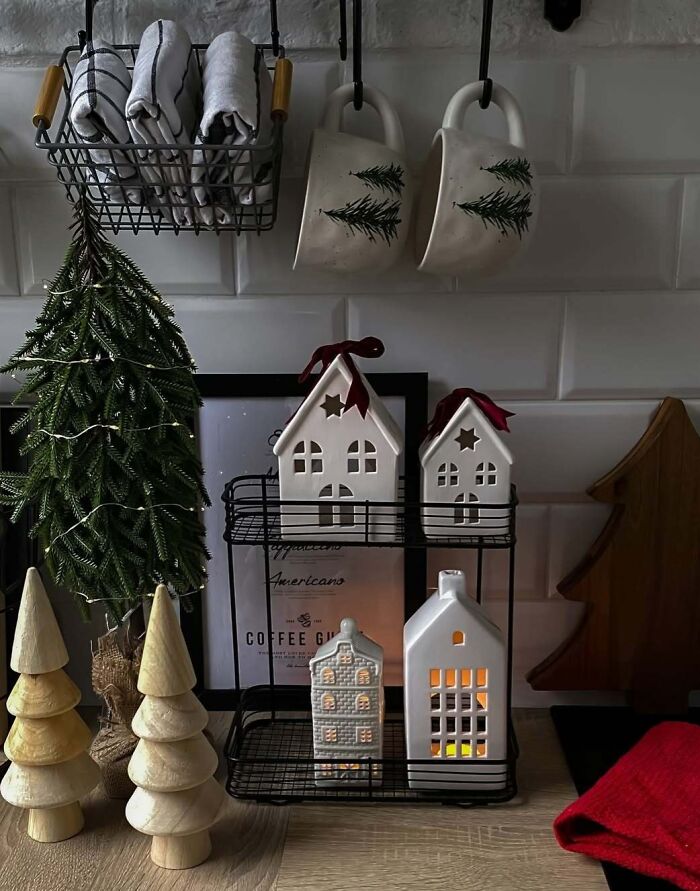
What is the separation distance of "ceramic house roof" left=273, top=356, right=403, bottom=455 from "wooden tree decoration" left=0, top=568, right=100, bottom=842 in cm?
26

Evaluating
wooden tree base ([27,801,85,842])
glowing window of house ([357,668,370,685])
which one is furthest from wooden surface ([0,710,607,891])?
glowing window of house ([357,668,370,685])

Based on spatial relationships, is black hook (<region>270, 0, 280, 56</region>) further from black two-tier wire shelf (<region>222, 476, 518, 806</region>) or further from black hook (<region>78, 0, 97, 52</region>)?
black two-tier wire shelf (<region>222, 476, 518, 806</region>)

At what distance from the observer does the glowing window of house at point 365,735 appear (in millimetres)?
856

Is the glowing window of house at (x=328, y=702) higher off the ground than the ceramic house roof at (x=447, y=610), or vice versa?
the ceramic house roof at (x=447, y=610)

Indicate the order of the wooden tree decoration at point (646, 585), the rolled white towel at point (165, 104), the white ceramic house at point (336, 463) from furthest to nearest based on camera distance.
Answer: the wooden tree decoration at point (646, 585)
the white ceramic house at point (336, 463)
the rolled white towel at point (165, 104)

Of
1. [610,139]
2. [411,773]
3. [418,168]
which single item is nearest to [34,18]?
[418,168]

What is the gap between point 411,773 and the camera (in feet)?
2.79

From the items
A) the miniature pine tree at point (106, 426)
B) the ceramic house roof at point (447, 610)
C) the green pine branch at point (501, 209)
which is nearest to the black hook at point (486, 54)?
the green pine branch at point (501, 209)

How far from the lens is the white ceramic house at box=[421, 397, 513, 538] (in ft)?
2.71

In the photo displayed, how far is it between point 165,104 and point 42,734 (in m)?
0.56

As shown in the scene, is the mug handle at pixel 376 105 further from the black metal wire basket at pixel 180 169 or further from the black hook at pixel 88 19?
the black hook at pixel 88 19

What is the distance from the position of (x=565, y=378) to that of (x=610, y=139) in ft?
0.82

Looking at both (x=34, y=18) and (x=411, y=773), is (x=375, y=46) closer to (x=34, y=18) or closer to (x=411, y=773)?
(x=34, y=18)

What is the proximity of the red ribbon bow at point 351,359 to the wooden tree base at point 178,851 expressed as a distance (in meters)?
0.41
